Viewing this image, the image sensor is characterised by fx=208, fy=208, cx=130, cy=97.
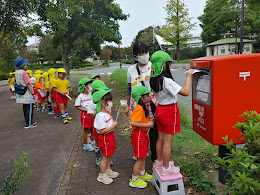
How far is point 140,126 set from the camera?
8.73ft

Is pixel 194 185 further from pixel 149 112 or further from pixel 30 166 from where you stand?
pixel 30 166

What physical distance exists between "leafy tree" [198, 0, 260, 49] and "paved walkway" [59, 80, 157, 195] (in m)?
34.3

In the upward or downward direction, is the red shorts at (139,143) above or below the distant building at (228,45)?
below

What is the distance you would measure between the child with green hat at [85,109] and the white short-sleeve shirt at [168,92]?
6.03 feet

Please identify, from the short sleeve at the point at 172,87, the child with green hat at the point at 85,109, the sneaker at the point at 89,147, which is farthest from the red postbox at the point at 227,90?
the sneaker at the point at 89,147

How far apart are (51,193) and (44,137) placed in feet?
8.21

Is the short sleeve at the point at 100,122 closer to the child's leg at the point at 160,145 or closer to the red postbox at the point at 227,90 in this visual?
the child's leg at the point at 160,145

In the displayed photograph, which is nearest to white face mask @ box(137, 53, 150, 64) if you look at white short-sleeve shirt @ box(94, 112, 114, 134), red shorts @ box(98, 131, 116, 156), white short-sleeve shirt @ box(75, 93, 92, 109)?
white short-sleeve shirt @ box(94, 112, 114, 134)

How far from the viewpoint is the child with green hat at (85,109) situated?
4.00 m

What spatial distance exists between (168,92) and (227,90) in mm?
660

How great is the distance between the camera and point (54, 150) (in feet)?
14.1

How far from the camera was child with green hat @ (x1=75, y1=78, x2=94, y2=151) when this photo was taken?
400 cm

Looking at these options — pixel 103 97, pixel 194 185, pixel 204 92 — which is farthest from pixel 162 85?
pixel 194 185

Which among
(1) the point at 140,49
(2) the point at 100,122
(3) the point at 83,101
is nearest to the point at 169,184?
(2) the point at 100,122
